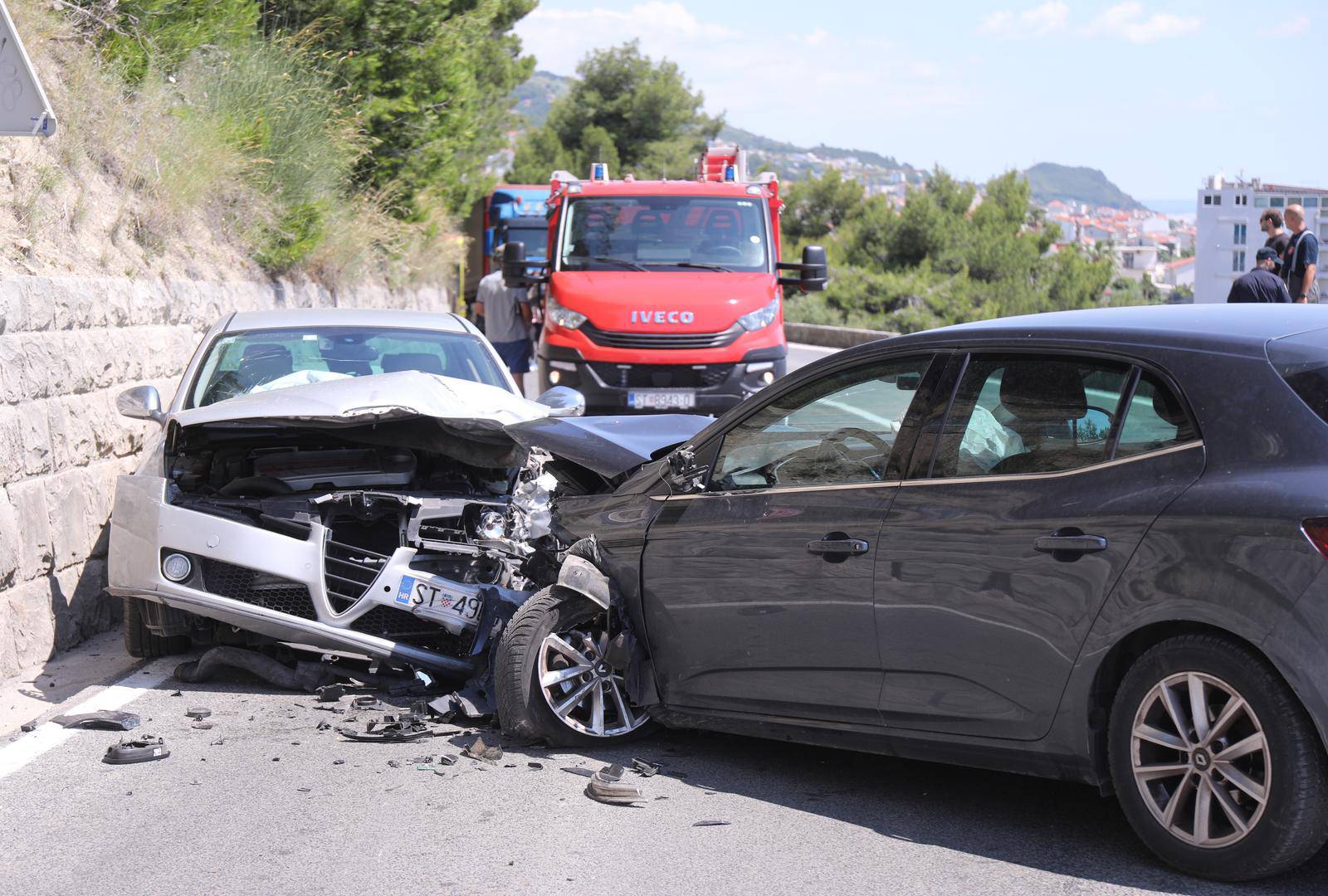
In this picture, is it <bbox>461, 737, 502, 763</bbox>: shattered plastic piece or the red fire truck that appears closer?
<bbox>461, 737, 502, 763</bbox>: shattered plastic piece

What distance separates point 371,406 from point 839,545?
2.56 m

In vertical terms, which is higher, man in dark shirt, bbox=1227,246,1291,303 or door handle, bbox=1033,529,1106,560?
man in dark shirt, bbox=1227,246,1291,303

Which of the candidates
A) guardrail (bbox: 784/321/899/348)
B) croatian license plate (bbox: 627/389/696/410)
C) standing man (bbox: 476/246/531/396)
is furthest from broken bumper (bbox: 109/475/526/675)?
guardrail (bbox: 784/321/899/348)

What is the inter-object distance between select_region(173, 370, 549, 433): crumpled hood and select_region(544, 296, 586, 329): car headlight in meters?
6.94

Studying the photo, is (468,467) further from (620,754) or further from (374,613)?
(620,754)

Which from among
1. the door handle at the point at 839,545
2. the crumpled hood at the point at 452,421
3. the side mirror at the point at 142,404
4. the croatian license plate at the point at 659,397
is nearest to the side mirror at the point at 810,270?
the croatian license plate at the point at 659,397

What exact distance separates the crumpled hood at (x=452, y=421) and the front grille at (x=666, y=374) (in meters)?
6.68

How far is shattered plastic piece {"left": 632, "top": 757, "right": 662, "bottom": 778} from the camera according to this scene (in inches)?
202

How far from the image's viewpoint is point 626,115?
212ft

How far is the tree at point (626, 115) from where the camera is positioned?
6394cm

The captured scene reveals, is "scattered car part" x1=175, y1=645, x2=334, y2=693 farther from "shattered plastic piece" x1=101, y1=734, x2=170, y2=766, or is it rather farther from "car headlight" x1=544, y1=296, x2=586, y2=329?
"car headlight" x1=544, y1=296, x2=586, y2=329

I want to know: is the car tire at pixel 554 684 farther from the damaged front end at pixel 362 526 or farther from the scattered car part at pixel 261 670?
the scattered car part at pixel 261 670

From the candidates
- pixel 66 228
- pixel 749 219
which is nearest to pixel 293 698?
pixel 66 228

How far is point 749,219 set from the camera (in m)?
14.8
